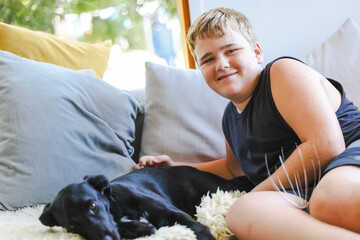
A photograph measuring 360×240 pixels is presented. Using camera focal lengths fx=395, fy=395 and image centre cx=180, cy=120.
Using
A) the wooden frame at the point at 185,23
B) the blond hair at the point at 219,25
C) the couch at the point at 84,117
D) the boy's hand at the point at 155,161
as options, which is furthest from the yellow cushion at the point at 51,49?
the blond hair at the point at 219,25

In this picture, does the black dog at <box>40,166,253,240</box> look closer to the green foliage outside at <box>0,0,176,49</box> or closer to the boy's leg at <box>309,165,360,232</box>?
the boy's leg at <box>309,165,360,232</box>

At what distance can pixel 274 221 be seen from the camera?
1005mm

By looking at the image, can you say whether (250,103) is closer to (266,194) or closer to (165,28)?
(266,194)

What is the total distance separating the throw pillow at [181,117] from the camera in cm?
187

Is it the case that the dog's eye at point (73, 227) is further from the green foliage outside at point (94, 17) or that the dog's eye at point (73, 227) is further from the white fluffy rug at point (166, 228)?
the green foliage outside at point (94, 17)

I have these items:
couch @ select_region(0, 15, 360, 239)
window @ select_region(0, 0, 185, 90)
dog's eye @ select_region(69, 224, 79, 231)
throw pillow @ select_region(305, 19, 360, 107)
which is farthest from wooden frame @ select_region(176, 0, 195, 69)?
dog's eye @ select_region(69, 224, 79, 231)

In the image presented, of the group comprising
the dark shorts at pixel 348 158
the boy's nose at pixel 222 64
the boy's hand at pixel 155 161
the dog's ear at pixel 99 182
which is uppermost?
the boy's nose at pixel 222 64

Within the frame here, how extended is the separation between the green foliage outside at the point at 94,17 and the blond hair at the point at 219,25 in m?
1.25

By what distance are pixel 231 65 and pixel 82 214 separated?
708 mm

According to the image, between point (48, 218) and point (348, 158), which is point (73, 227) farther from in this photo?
point (348, 158)

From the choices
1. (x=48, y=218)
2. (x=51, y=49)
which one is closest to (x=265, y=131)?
(x=48, y=218)

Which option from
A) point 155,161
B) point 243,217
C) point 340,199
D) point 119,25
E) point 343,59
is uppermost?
point 119,25

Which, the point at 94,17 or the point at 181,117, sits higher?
the point at 94,17

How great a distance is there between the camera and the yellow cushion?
2.01m
